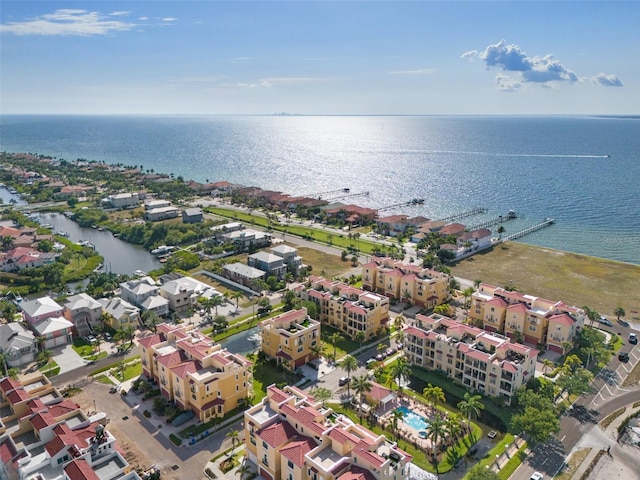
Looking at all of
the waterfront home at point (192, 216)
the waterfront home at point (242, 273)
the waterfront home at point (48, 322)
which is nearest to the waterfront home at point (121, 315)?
the waterfront home at point (48, 322)

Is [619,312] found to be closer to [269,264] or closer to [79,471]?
[269,264]

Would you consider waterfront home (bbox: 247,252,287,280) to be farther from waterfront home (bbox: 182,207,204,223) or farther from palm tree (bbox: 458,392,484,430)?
palm tree (bbox: 458,392,484,430)

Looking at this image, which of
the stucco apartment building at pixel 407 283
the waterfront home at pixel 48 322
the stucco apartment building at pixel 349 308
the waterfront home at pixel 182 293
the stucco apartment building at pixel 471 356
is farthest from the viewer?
the stucco apartment building at pixel 407 283

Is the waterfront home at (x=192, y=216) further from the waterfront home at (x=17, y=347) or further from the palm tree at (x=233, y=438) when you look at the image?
the palm tree at (x=233, y=438)

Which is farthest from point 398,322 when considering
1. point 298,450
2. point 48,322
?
point 48,322

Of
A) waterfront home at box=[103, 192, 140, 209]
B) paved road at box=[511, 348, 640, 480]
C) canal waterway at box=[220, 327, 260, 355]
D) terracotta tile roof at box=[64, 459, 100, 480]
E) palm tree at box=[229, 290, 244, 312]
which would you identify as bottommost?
paved road at box=[511, 348, 640, 480]

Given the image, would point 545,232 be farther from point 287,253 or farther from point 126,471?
point 126,471

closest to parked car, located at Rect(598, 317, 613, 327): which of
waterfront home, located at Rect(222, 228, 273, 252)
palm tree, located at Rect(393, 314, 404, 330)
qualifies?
palm tree, located at Rect(393, 314, 404, 330)
